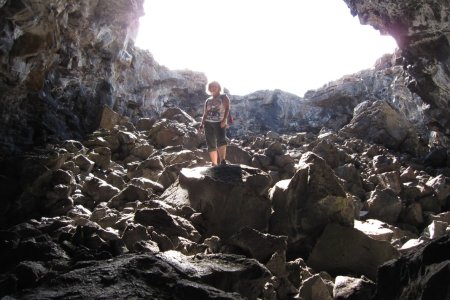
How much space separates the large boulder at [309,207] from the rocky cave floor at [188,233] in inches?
0.8

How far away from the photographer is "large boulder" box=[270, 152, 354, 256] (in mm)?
5844

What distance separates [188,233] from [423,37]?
14386mm

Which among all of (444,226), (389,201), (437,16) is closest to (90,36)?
(437,16)

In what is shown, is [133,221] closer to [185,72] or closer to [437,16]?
[437,16]

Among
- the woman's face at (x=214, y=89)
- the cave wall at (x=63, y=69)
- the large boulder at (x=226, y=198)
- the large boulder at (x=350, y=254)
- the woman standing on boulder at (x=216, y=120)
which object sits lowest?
the large boulder at (x=350, y=254)

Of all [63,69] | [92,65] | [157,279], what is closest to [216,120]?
[157,279]

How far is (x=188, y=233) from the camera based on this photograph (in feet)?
17.7

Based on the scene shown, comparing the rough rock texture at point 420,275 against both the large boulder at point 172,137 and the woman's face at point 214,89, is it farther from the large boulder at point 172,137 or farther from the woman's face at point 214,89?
the large boulder at point 172,137

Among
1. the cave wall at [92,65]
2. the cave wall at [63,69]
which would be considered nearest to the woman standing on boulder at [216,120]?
the cave wall at [92,65]

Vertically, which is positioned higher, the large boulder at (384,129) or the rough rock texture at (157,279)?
the large boulder at (384,129)

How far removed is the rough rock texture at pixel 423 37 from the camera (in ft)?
49.4

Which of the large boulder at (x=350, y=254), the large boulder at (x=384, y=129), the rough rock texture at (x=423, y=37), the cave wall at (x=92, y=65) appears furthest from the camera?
the large boulder at (x=384, y=129)

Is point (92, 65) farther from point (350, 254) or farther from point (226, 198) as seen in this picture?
point (350, 254)

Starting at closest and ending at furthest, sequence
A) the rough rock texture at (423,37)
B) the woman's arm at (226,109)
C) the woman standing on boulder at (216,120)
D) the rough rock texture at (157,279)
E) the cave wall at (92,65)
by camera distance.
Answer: the rough rock texture at (157,279)
the woman's arm at (226,109)
the woman standing on boulder at (216,120)
the cave wall at (92,65)
the rough rock texture at (423,37)
